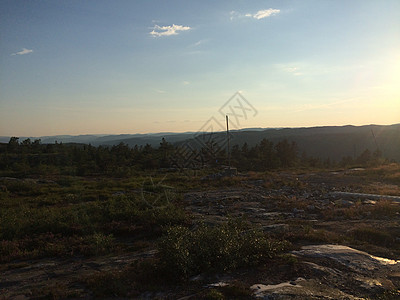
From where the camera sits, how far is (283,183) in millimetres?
17922

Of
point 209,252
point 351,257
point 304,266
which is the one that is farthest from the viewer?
point 351,257

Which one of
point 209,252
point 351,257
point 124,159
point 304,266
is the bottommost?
point 351,257

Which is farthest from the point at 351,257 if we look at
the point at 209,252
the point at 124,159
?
the point at 124,159

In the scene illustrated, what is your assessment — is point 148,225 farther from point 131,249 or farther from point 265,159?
point 265,159

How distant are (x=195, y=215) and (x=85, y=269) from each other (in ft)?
16.1

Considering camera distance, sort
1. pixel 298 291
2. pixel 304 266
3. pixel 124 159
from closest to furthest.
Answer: pixel 298 291, pixel 304 266, pixel 124 159

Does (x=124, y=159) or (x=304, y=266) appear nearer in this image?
(x=304, y=266)

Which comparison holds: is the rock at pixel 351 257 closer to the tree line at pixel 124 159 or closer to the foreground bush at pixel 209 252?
the foreground bush at pixel 209 252

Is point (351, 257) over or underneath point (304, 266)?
underneath

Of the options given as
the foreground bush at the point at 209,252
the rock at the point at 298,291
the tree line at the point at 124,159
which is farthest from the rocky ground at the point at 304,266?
the tree line at the point at 124,159

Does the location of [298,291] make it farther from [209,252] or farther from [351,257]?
[351,257]

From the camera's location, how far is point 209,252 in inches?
215

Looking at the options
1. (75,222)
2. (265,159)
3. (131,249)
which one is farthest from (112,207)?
(265,159)

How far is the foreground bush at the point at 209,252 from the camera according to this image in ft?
17.3
